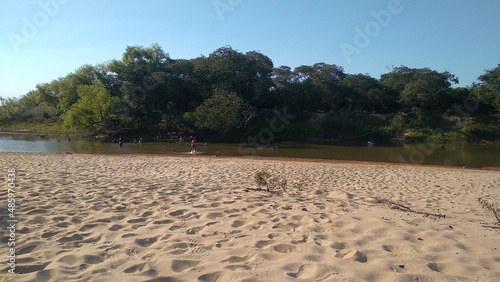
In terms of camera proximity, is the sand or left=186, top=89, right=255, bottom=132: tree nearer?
the sand

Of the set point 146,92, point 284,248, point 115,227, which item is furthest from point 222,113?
point 284,248

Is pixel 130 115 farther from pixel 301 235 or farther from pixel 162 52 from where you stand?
pixel 301 235

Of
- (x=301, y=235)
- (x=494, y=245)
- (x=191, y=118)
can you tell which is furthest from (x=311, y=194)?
(x=191, y=118)

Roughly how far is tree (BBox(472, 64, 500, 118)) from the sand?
39.4 m

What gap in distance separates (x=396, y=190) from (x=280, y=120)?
32295 millimetres

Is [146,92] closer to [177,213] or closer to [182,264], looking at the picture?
[177,213]

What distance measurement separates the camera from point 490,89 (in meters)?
38.3

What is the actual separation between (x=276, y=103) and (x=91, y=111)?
21.9 meters

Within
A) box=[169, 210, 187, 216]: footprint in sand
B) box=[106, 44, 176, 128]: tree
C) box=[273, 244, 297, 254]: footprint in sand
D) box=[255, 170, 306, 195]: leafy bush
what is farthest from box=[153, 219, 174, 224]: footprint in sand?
box=[106, 44, 176, 128]: tree

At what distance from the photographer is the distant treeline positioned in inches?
1405

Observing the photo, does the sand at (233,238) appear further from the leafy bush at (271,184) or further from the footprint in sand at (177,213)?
→ the leafy bush at (271,184)

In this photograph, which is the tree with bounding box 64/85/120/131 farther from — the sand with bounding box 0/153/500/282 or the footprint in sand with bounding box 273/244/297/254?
the footprint in sand with bounding box 273/244/297/254

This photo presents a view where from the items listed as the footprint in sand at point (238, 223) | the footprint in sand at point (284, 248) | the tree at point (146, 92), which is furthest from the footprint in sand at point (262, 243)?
the tree at point (146, 92)

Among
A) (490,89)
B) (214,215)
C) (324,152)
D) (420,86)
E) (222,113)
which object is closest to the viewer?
(214,215)
